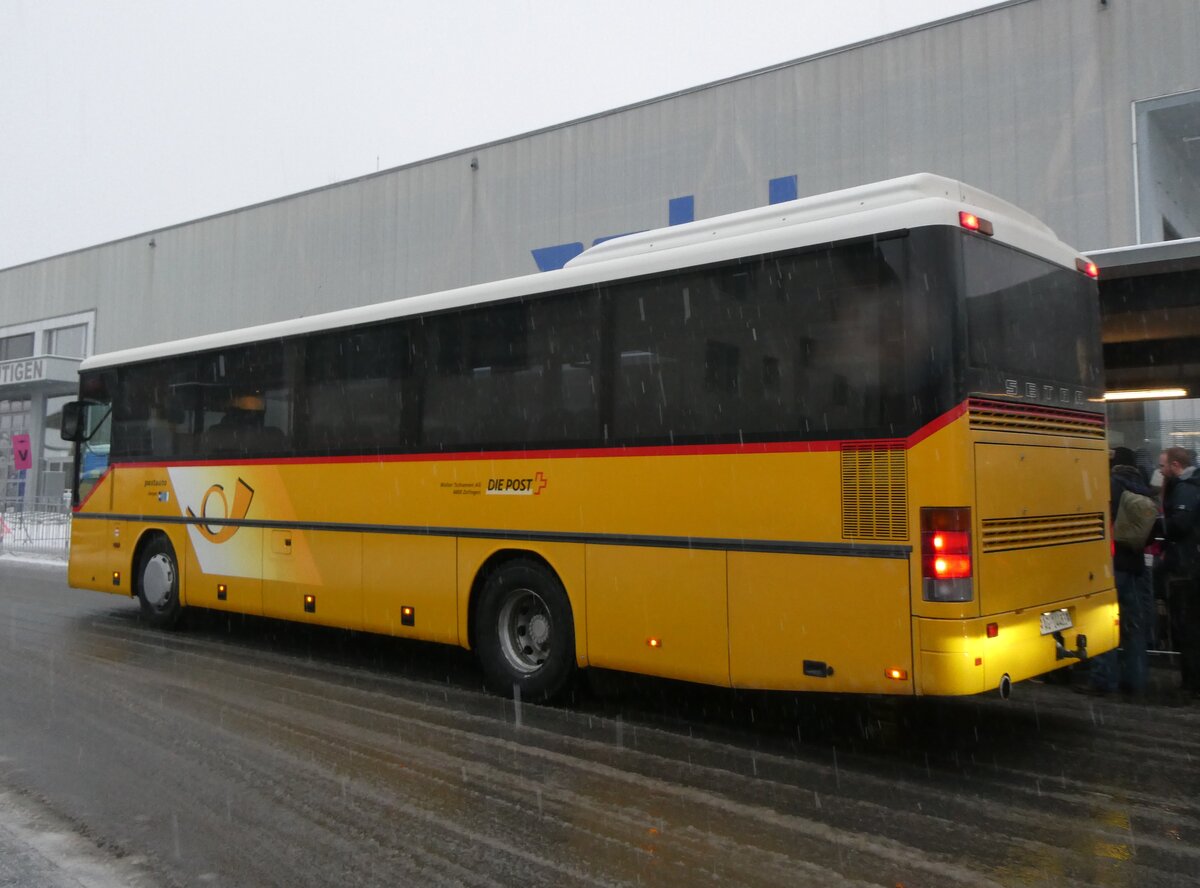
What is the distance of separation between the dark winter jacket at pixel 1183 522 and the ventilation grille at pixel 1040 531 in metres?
1.30

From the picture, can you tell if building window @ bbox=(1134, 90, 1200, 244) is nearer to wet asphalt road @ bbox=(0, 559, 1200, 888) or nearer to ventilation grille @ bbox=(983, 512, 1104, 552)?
wet asphalt road @ bbox=(0, 559, 1200, 888)

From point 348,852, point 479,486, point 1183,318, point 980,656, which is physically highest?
point 1183,318

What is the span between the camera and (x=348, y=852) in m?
4.39

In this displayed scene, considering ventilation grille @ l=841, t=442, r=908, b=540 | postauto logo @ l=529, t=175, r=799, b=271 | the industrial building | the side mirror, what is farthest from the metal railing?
ventilation grille @ l=841, t=442, r=908, b=540

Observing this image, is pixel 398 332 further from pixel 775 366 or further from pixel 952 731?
pixel 952 731

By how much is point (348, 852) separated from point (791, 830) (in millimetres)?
2131

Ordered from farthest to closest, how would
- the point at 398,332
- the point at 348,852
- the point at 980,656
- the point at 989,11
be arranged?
the point at 989,11 → the point at 398,332 → the point at 980,656 → the point at 348,852

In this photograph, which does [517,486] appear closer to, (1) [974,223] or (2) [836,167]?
(1) [974,223]

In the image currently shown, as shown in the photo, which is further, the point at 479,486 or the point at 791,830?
the point at 479,486

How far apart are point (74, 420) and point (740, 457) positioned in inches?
368

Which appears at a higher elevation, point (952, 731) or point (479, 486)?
point (479, 486)

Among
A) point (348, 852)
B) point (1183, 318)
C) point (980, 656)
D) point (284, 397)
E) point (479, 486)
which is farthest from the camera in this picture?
point (1183, 318)

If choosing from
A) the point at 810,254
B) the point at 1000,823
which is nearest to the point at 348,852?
the point at 1000,823

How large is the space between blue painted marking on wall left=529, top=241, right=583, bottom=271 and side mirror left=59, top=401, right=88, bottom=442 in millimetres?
11991
